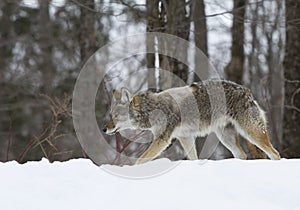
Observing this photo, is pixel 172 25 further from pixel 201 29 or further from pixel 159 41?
pixel 201 29

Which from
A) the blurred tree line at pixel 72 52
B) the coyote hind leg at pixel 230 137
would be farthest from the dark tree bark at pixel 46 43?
the coyote hind leg at pixel 230 137

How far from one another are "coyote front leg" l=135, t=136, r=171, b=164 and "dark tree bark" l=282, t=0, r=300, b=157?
4753mm

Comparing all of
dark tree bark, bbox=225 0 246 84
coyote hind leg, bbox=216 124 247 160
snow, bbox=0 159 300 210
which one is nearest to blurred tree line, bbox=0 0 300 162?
dark tree bark, bbox=225 0 246 84

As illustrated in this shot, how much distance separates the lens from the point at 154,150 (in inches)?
256

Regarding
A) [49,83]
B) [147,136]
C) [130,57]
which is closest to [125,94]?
[147,136]

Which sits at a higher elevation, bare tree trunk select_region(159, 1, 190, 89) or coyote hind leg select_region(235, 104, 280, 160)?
bare tree trunk select_region(159, 1, 190, 89)

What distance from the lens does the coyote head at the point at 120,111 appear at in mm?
6728

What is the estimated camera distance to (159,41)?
33.1 feet

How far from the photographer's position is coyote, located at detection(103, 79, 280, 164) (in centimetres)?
675

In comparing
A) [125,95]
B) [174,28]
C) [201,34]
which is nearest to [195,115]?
[125,95]

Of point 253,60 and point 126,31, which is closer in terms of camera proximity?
point 126,31

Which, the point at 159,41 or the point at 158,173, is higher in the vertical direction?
the point at 159,41

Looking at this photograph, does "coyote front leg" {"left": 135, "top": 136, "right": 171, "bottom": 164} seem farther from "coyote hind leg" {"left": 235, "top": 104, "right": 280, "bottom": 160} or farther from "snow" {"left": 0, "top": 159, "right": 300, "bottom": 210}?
"snow" {"left": 0, "top": 159, "right": 300, "bottom": 210}

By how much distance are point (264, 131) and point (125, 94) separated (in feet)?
5.72
